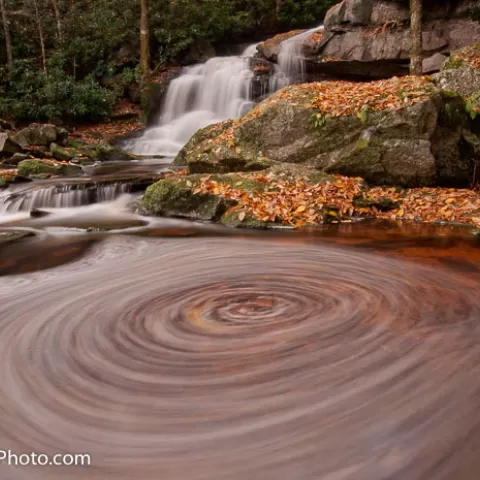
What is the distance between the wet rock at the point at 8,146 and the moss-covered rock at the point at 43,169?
238 cm

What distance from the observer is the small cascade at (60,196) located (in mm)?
8430

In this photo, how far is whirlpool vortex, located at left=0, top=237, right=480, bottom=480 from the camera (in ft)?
6.42

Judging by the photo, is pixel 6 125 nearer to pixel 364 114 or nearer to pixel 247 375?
pixel 364 114

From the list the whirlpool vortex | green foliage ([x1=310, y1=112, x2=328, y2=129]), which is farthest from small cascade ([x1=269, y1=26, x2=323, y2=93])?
the whirlpool vortex

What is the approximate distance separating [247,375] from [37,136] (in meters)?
13.9

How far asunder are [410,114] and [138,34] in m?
18.2

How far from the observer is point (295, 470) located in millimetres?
1880

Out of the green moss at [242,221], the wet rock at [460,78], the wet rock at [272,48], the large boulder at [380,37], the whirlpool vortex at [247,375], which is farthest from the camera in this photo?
the wet rock at [272,48]

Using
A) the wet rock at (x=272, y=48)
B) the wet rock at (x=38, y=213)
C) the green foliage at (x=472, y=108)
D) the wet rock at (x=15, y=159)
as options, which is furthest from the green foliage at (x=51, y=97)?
the green foliage at (x=472, y=108)

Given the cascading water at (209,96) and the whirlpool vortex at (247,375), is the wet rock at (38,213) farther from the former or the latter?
the cascading water at (209,96)

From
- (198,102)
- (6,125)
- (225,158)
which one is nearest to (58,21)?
(6,125)

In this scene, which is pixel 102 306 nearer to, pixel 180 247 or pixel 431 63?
pixel 180 247

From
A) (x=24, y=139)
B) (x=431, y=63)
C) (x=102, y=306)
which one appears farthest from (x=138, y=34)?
(x=102, y=306)

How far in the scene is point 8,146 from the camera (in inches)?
531
